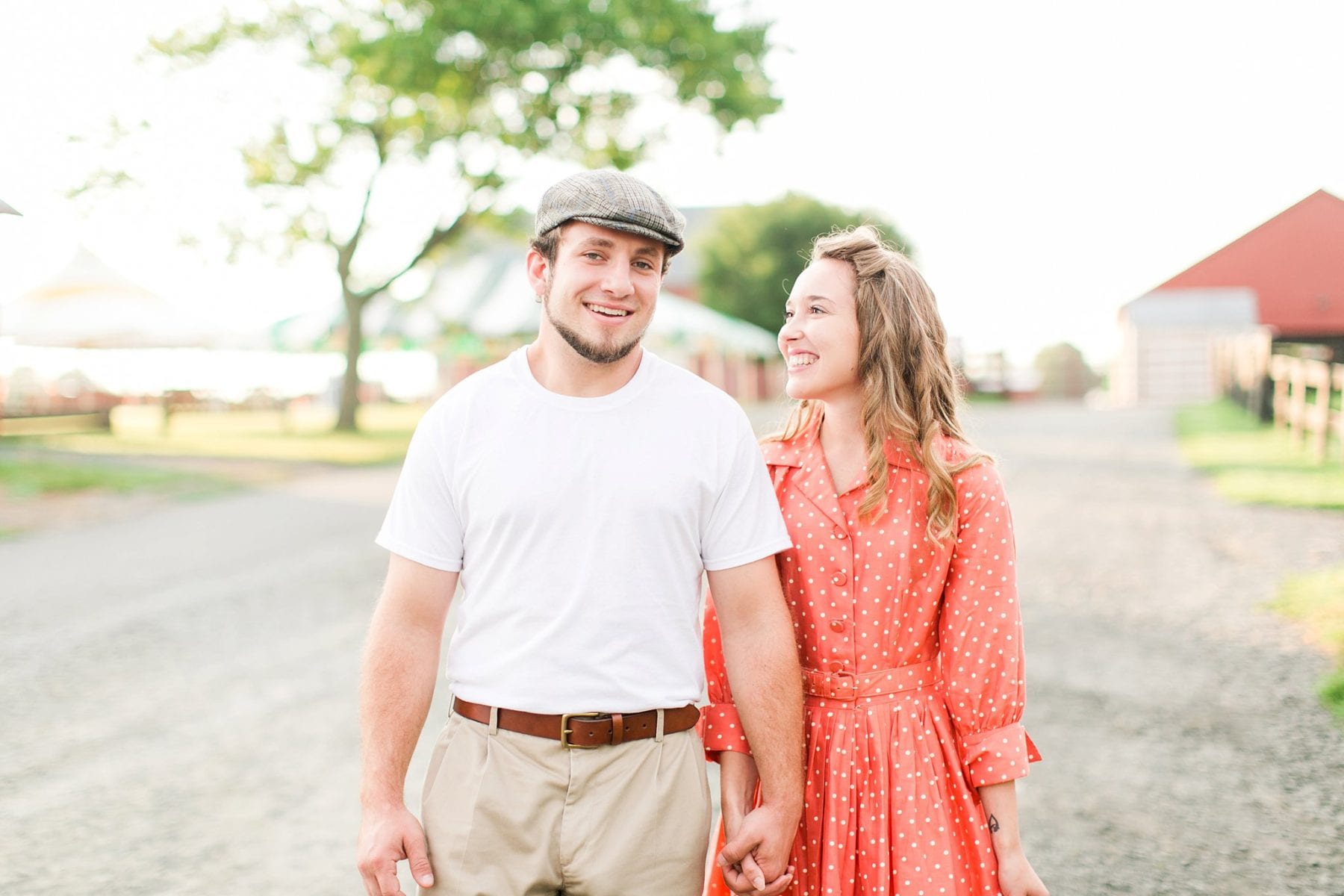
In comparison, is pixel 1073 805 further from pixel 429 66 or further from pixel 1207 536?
pixel 429 66

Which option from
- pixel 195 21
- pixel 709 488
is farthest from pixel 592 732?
pixel 195 21

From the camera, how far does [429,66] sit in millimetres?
18266

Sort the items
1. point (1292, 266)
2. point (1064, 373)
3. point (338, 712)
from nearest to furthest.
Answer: point (338, 712)
point (1292, 266)
point (1064, 373)

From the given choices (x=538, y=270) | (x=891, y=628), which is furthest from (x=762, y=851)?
(x=538, y=270)

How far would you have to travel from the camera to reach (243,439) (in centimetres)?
2169

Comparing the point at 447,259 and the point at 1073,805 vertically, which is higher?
the point at 447,259

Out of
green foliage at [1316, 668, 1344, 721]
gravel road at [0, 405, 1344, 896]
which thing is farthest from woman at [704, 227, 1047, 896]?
green foliage at [1316, 668, 1344, 721]

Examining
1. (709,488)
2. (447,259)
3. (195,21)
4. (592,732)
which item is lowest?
(592,732)

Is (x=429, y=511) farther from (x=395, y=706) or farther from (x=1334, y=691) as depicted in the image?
(x=1334, y=691)

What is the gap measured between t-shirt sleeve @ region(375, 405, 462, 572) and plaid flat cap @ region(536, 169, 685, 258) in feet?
1.51

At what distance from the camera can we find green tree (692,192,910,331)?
41.3 meters

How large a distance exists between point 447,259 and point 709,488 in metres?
26.6

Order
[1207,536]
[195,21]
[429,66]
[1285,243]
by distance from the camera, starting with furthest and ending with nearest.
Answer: [195,21] → [429,66] → [1207,536] → [1285,243]

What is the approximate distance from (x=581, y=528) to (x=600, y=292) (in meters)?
0.45
